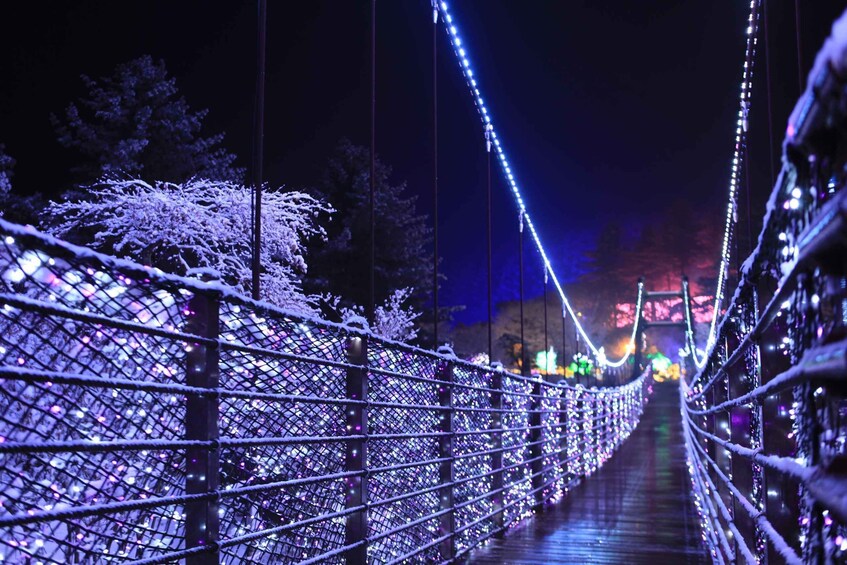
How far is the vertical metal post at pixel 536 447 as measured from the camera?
7.04 metres

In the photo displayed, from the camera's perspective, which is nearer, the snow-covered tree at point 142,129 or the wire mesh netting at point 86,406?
the wire mesh netting at point 86,406

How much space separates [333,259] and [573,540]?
15611mm

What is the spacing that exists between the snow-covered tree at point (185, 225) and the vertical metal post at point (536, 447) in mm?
8005

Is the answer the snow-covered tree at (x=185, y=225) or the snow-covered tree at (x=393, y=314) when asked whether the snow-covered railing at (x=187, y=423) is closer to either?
the snow-covered tree at (x=185, y=225)

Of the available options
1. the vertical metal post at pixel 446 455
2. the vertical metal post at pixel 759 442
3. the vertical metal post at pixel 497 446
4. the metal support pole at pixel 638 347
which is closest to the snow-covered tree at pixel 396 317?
the vertical metal post at pixel 497 446

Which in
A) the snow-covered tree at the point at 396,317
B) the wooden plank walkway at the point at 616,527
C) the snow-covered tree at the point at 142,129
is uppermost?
the snow-covered tree at the point at 142,129

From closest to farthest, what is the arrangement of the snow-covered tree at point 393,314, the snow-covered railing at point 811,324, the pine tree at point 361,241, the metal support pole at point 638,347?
the snow-covered railing at point 811,324 < the snow-covered tree at point 393,314 < the pine tree at point 361,241 < the metal support pole at point 638,347

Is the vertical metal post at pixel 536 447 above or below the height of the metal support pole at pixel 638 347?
below

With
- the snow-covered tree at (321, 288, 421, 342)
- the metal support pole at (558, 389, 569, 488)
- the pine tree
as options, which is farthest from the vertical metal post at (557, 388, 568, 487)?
the pine tree

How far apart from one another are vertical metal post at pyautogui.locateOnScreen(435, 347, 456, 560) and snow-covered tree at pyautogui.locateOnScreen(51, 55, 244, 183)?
13.5 meters

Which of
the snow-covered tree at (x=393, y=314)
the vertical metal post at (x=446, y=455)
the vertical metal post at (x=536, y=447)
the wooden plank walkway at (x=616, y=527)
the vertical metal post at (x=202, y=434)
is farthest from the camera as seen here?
the snow-covered tree at (x=393, y=314)

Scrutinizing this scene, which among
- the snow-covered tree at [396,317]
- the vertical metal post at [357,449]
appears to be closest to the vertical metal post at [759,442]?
the vertical metal post at [357,449]

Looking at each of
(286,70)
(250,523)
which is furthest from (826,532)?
(286,70)

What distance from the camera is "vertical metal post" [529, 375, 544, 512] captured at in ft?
23.1
